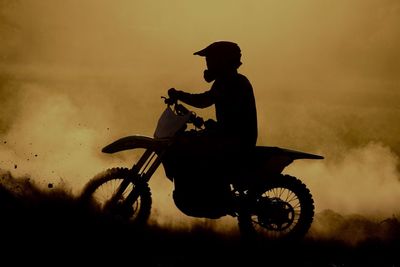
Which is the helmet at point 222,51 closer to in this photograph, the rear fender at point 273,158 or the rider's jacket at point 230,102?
the rider's jacket at point 230,102

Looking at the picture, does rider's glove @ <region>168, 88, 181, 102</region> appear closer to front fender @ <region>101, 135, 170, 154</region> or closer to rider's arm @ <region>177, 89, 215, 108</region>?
rider's arm @ <region>177, 89, 215, 108</region>

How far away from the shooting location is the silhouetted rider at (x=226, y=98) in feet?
36.8

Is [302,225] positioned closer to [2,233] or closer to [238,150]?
[238,150]

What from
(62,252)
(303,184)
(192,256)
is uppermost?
(303,184)

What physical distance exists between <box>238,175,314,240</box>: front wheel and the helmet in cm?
204

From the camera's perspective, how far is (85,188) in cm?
1115

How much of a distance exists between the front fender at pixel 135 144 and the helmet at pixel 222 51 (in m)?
1.35

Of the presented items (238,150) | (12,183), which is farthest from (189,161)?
(12,183)

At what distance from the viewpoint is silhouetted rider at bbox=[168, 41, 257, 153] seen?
11203mm

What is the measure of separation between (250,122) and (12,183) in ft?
16.2

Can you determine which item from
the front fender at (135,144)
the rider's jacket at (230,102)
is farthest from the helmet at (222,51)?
the front fender at (135,144)

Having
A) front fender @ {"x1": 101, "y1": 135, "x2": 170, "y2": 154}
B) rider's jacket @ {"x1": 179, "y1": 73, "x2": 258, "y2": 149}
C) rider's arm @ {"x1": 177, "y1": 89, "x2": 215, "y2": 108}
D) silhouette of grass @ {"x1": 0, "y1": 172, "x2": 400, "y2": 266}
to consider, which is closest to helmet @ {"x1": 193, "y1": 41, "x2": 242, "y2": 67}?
rider's jacket @ {"x1": 179, "y1": 73, "x2": 258, "y2": 149}

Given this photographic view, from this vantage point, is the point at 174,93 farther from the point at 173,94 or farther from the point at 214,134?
the point at 214,134

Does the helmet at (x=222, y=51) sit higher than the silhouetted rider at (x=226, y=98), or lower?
higher
